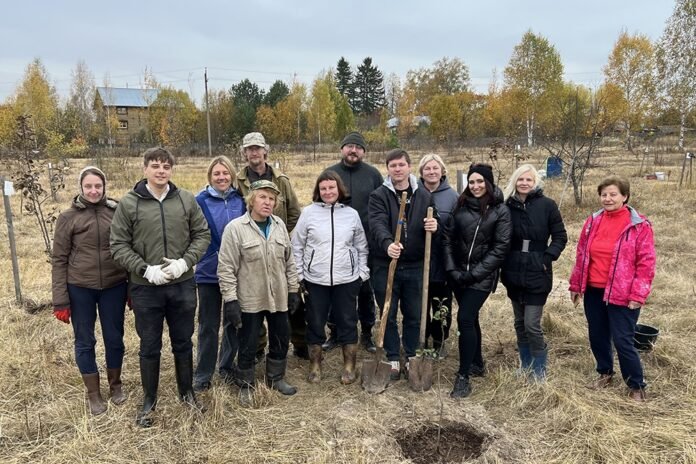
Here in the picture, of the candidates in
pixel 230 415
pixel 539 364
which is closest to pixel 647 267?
pixel 539 364

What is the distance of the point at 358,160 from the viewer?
13.6 feet

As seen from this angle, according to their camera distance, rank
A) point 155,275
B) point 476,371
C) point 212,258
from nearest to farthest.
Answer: point 155,275
point 212,258
point 476,371

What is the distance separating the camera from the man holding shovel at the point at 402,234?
11.9 feet

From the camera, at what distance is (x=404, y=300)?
3826 millimetres

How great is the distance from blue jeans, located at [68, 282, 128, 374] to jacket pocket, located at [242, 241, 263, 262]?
0.84m

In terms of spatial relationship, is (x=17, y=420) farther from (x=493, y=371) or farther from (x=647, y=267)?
(x=647, y=267)

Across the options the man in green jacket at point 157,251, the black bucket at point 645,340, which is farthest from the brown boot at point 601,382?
the man in green jacket at point 157,251

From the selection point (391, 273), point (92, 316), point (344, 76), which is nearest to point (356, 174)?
point (391, 273)

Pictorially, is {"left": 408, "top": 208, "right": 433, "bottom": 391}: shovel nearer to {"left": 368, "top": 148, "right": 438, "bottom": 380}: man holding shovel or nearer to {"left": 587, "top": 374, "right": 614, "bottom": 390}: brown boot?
{"left": 368, "top": 148, "right": 438, "bottom": 380}: man holding shovel

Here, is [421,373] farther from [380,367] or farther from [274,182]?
[274,182]

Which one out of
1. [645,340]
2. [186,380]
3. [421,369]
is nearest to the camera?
[186,380]

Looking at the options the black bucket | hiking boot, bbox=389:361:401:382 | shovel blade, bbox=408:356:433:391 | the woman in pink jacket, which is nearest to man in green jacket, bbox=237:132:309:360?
hiking boot, bbox=389:361:401:382

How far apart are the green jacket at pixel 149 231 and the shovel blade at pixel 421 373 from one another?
5.86 feet

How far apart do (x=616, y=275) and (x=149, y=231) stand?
3012 mm
